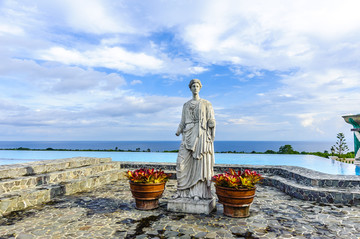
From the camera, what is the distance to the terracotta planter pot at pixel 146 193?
4832 millimetres

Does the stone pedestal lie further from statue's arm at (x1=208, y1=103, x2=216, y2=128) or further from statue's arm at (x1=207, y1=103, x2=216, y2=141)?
statue's arm at (x1=208, y1=103, x2=216, y2=128)

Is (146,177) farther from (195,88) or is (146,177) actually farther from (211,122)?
(195,88)

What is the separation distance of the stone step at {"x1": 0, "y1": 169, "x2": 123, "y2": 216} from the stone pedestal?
3019 mm

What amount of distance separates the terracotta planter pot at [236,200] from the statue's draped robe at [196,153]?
18.6 inches

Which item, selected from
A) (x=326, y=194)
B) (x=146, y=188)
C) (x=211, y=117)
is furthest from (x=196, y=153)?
(x=326, y=194)

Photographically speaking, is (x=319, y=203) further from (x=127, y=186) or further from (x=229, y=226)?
(x=127, y=186)

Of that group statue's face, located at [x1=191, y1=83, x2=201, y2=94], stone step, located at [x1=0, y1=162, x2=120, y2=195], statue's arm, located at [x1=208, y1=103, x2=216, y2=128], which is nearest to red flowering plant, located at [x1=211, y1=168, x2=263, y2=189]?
statue's arm, located at [x1=208, y1=103, x2=216, y2=128]

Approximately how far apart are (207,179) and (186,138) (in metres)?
0.92

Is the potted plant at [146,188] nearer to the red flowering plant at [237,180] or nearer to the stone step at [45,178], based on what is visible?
the red flowering plant at [237,180]

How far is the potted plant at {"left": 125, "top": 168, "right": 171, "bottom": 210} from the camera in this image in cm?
484

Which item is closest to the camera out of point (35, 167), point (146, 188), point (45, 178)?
point (146, 188)

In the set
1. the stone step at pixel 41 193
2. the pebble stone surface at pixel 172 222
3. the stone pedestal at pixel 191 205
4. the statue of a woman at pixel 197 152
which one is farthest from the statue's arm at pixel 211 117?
the stone step at pixel 41 193

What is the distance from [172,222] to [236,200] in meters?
1.20

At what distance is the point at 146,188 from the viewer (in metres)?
4.83
